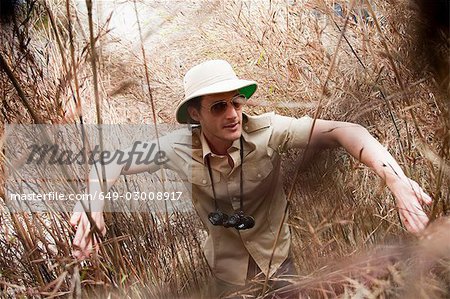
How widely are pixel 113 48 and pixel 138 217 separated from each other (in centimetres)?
32

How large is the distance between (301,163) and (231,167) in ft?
0.36

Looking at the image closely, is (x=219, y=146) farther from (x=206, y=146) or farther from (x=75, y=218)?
(x=75, y=218)

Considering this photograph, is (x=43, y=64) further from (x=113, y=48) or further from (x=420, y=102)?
(x=420, y=102)

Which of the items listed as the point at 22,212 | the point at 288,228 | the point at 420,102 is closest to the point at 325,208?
the point at 288,228

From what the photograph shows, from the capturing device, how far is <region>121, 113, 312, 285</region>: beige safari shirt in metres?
0.86

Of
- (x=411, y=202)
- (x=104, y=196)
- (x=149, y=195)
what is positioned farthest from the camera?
(x=149, y=195)

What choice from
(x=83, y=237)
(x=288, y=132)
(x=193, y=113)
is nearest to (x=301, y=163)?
(x=288, y=132)

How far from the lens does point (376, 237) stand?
735 millimetres

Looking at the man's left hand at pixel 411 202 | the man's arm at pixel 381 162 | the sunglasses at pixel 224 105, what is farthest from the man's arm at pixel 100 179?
the man's left hand at pixel 411 202

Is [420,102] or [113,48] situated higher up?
[113,48]

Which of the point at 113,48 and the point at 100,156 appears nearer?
the point at 100,156

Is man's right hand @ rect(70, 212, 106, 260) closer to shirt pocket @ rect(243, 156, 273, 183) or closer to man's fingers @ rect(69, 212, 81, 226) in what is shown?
man's fingers @ rect(69, 212, 81, 226)

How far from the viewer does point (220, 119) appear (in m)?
0.82

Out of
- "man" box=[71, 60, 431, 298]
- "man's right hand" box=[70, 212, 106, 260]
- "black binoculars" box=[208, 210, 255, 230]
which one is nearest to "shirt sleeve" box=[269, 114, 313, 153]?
"man" box=[71, 60, 431, 298]
